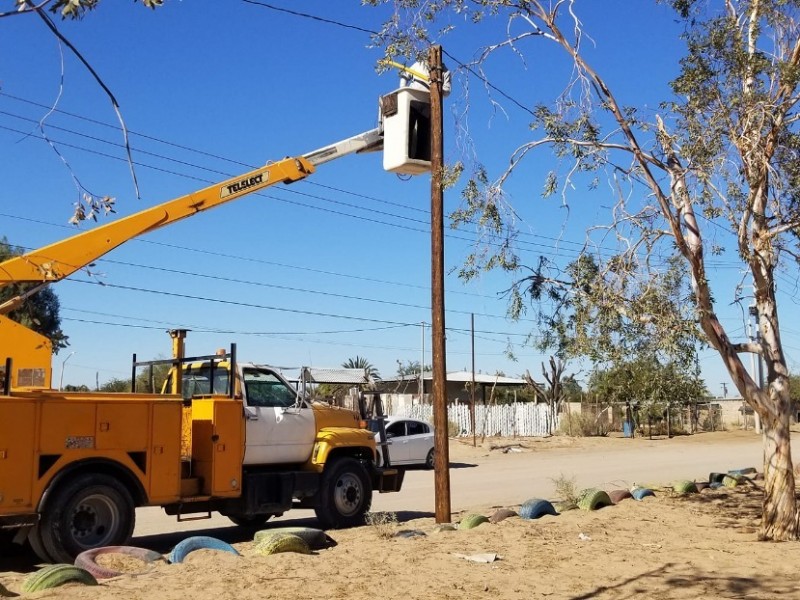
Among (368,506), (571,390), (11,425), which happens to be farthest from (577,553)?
(571,390)

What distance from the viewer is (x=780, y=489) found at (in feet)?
38.4

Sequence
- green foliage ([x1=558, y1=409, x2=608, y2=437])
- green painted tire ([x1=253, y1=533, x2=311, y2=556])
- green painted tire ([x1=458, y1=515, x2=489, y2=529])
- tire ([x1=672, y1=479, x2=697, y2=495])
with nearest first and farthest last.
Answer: green painted tire ([x1=253, y1=533, x2=311, y2=556])
green painted tire ([x1=458, y1=515, x2=489, y2=529])
tire ([x1=672, y1=479, x2=697, y2=495])
green foliage ([x1=558, y1=409, x2=608, y2=437])

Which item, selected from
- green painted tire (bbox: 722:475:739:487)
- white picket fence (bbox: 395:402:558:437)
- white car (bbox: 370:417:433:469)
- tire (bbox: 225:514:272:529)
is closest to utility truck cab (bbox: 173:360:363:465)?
tire (bbox: 225:514:272:529)

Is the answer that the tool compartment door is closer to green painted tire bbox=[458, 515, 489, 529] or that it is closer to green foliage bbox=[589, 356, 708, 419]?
green painted tire bbox=[458, 515, 489, 529]

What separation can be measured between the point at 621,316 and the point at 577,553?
3.54 m

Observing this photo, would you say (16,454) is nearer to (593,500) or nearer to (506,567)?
(506,567)

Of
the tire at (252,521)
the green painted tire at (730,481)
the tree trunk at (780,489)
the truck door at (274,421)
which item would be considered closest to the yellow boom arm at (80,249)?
the truck door at (274,421)

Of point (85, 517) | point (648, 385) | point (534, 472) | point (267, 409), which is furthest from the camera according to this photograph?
point (534, 472)

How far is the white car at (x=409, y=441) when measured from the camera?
24750 mm

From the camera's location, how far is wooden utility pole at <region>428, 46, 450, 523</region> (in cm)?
1286

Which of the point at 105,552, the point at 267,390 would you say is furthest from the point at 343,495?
the point at 105,552

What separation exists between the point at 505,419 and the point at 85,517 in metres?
35.8

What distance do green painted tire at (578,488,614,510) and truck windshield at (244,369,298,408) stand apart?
15.7ft

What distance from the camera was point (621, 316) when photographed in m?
12.2
